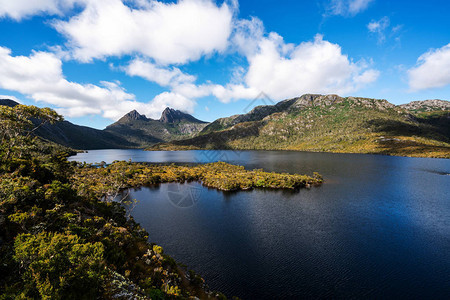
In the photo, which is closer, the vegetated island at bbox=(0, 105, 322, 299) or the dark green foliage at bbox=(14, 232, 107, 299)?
the dark green foliage at bbox=(14, 232, 107, 299)

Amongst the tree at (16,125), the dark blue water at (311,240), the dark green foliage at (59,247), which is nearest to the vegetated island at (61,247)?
the dark green foliage at (59,247)

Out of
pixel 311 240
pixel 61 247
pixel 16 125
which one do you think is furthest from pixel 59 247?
pixel 311 240

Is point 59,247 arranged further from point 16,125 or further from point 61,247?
point 16,125

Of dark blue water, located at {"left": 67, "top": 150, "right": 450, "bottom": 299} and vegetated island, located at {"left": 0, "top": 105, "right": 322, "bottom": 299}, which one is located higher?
vegetated island, located at {"left": 0, "top": 105, "right": 322, "bottom": 299}

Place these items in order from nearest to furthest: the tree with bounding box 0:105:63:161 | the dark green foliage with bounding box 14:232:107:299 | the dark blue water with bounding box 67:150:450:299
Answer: the dark green foliage with bounding box 14:232:107:299 < the dark blue water with bounding box 67:150:450:299 < the tree with bounding box 0:105:63:161

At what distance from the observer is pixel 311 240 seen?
53562mm

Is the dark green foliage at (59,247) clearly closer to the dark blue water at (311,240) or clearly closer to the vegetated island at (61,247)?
the vegetated island at (61,247)

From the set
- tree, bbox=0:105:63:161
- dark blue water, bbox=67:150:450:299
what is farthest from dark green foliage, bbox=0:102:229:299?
dark blue water, bbox=67:150:450:299

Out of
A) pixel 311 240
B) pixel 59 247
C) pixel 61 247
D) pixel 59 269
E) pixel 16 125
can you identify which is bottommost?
pixel 311 240

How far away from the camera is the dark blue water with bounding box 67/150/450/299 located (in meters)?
38.2

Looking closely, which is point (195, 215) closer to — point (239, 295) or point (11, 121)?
point (239, 295)

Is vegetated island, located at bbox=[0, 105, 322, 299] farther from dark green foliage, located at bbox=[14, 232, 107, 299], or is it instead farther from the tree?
the tree

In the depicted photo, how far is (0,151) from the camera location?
39844 mm

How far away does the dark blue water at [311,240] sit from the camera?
38.2 meters
